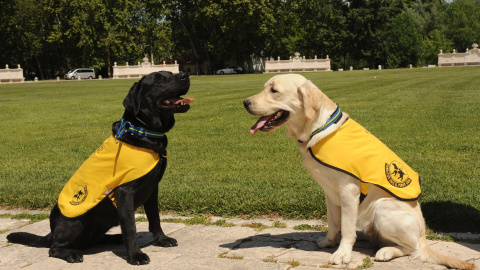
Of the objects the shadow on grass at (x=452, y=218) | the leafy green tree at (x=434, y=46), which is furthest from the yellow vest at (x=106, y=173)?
the leafy green tree at (x=434, y=46)

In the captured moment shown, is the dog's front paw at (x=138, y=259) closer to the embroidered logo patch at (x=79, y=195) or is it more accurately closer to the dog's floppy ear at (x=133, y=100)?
the embroidered logo patch at (x=79, y=195)

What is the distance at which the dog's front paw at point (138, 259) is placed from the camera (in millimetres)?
4453

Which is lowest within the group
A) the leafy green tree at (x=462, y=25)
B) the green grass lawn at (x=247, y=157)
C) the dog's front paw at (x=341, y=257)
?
the green grass lawn at (x=247, y=157)

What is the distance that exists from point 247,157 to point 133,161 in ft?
15.3

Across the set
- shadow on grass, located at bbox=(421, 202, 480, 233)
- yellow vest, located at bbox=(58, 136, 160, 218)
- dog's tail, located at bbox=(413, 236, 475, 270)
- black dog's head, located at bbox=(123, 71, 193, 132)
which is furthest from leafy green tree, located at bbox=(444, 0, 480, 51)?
yellow vest, located at bbox=(58, 136, 160, 218)

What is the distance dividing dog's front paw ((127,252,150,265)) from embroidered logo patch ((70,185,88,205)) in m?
0.71

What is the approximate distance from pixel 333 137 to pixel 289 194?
83.2 inches

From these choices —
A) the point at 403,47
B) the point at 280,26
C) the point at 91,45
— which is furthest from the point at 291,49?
the point at 91,45

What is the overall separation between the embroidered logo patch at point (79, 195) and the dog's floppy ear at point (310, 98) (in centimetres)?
214

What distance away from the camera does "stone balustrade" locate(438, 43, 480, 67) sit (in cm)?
6166

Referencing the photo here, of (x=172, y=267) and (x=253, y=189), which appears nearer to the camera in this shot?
(x=172, y=267)

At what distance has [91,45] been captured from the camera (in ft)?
229

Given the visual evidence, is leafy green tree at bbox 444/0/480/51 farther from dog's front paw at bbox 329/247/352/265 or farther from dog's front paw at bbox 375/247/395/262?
dog's front paw at bbox 329/247/352/265

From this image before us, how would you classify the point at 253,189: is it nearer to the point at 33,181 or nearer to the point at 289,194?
the point at 289,194
